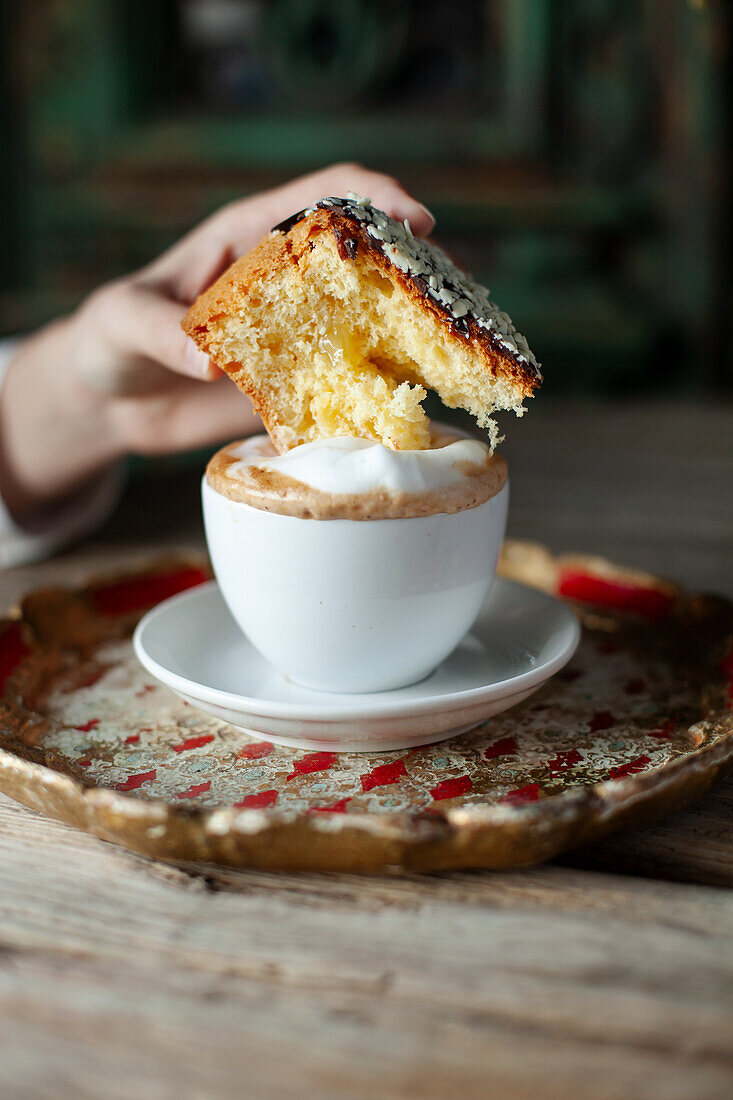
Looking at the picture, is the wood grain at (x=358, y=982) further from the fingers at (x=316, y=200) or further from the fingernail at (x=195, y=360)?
the fingers at (x=316, y=200)

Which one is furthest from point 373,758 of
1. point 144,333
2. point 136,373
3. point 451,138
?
point 451,138

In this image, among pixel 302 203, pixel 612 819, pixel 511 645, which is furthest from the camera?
pixel 302 203

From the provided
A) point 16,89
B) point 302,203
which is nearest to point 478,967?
point 302,203

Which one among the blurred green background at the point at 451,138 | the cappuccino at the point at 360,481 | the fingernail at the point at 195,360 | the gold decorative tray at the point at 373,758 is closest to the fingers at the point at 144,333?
the fingernail at the point at 195,360

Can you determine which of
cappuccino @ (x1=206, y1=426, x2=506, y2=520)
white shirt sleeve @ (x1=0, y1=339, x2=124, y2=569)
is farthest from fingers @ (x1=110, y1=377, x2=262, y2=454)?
cappuccino @ (x1=206, y1=426, x2=506, y2=520)

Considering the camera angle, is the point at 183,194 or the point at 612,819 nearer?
the point at 612,819

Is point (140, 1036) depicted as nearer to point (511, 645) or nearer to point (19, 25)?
point (511, 645)
